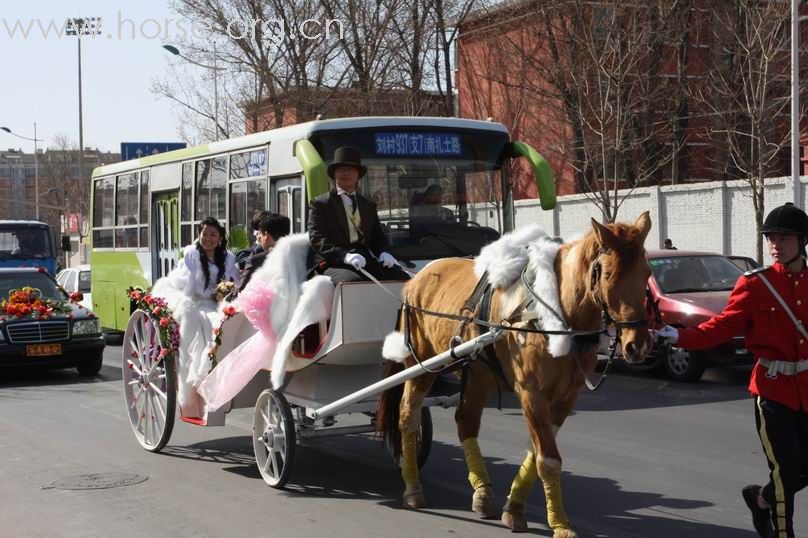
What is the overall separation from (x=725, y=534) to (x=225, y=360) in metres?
3.84

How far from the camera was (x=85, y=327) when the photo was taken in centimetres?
1570

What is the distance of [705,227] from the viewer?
2909 cm

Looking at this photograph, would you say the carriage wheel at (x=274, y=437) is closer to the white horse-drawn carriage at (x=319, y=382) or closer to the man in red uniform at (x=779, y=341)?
the white horse-drawn carriage at (x=319, y=382)

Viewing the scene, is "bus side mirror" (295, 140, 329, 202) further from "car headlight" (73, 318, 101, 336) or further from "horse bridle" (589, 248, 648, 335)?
"horse bridle" (589, 248, 648, 335)

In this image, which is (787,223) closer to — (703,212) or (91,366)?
(91,366)

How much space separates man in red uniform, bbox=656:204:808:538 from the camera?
549 centimetres

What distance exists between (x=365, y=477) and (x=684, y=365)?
6994mm

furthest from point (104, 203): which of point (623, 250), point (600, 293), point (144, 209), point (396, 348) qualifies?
point (623, 250)

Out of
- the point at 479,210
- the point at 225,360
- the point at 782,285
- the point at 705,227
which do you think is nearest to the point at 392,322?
the point at 225,360

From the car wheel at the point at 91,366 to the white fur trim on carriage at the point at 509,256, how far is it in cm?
1046

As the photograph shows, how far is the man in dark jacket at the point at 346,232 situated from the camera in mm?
8086

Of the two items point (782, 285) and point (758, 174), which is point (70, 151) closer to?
point (758, 174)

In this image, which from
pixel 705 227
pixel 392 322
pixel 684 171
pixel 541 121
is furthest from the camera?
pixel 684 171

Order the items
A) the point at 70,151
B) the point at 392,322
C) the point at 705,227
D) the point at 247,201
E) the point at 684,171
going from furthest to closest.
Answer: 1. the point at 70,151
2. the point at 684,171
3. the point at 705,227
4. the point at 247,201
5. the point at 392,322
